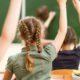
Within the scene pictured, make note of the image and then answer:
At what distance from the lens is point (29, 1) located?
14.2 ft

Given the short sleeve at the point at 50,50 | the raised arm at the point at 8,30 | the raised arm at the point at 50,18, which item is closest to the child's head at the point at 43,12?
the raised arm at the point at 50,18

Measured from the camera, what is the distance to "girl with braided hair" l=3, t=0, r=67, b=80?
5.36 feet

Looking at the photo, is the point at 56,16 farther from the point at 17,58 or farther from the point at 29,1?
the point at 17,58

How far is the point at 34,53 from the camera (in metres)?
1.65

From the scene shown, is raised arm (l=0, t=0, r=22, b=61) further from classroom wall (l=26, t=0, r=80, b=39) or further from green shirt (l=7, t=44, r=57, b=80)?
classroom wall (l=26, t=0, r=80, b=39)

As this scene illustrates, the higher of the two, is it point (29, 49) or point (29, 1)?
point (29, 1)

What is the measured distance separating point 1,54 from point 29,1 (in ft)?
11.4

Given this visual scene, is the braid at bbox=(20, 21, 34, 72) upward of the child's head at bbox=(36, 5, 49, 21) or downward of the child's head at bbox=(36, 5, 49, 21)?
downward

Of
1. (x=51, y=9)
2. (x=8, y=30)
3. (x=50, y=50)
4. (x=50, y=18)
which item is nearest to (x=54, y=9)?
(x=51, y=9)

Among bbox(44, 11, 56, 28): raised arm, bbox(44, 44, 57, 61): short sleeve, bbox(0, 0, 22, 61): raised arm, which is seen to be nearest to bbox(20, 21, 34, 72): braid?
bbox(44, 44, 57, 61): short sleeve

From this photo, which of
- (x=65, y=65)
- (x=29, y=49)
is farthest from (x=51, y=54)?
(x=65, y=65)

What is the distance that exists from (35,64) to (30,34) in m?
0.18

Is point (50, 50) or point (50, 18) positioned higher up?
point (50, 18)

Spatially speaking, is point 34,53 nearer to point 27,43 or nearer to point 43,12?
point 27,43
